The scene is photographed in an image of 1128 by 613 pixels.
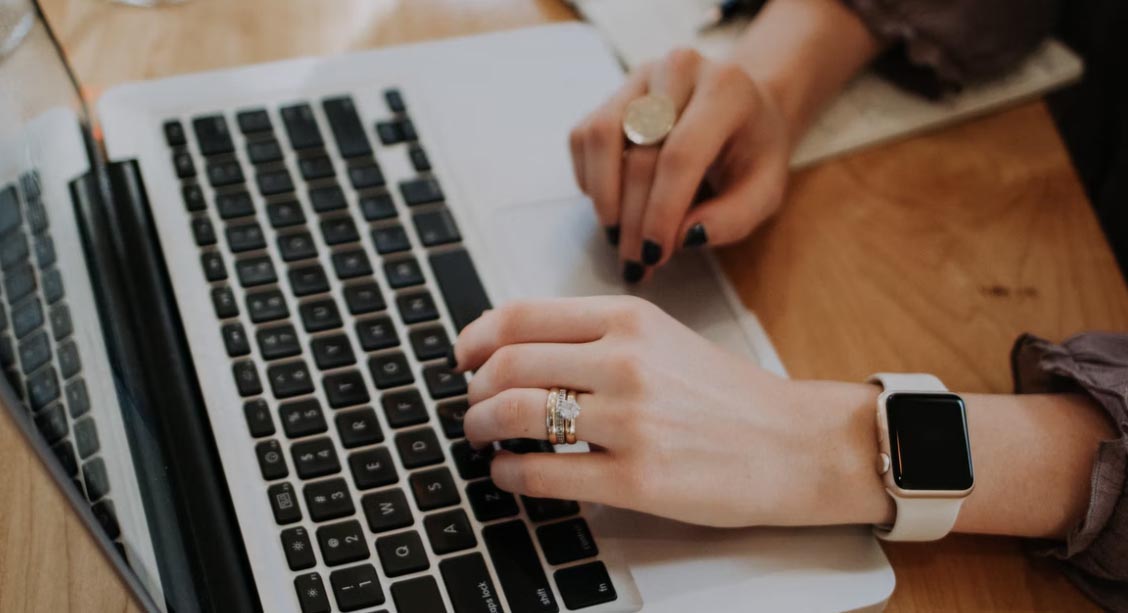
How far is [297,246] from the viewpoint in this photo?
63 centimetres

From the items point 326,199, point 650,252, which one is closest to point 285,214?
point 326,199

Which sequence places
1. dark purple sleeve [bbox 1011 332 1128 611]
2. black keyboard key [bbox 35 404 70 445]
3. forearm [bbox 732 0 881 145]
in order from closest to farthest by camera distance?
black keyboard key [bbox 35 404 70 445] → dark purple sleeve [bbox 1011 332 1128 611] → forearm [bbox 732 0 881 145]

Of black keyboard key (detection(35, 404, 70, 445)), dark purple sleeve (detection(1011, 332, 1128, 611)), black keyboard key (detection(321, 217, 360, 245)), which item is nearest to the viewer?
black keyboard key (detection(35, 404, 70, 445))

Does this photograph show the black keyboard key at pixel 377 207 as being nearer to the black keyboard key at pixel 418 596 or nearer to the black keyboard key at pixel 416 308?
the black keyboard key at pixel 416 308

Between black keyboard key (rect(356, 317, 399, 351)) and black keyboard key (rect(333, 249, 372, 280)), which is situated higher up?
black keyboard key (rect(333, 249, 372, 280))

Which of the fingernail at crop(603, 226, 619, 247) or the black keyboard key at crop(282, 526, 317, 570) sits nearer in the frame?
the black keyboard key at crop(282, 526, 317, 570)

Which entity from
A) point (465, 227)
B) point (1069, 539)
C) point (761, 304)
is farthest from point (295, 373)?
point (1069, 539)

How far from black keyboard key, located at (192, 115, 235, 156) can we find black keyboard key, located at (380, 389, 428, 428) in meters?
0.23

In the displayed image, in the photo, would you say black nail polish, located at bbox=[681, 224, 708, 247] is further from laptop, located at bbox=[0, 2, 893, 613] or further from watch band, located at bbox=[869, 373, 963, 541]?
watch band, located at bbox=[869, 373, 963, 541]

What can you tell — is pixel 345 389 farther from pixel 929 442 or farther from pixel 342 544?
pixel 929 442

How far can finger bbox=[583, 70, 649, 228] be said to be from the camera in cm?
65

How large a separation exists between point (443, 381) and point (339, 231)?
13cm

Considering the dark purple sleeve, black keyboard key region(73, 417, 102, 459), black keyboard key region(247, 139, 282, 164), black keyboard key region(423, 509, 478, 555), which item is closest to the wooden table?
the dark purple sleeve

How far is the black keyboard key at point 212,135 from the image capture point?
68 cm
